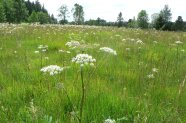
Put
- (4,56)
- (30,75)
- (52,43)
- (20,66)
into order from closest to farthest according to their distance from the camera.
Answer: (30,75)
(20,66)
(4,56)
(52,43)

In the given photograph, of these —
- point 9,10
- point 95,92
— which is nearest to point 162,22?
point 95,92

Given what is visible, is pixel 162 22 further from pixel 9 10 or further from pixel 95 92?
pixel 9 10

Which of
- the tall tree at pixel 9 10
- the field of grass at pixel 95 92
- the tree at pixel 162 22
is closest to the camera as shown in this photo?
the field of grass at pixel 95 92

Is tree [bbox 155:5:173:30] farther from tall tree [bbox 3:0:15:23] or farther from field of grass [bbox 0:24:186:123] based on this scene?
tall tree [bbox 3:0:15:23]

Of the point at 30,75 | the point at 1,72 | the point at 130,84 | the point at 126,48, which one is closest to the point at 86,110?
the point at 130,84

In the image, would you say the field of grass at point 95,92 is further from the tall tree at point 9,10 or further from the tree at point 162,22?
the tall tree at point 9,10

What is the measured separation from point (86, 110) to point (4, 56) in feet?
13.7

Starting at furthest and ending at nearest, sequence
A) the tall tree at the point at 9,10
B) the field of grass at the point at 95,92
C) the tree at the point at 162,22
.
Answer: the tall tree at the point at 9,10, the tree at the point at 162,22, the field of grass at the point at 95,92

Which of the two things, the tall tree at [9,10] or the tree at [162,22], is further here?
the tall tree at [9,10]

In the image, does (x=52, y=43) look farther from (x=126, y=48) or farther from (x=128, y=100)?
(x=128, y=100)

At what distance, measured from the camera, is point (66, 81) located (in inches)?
194

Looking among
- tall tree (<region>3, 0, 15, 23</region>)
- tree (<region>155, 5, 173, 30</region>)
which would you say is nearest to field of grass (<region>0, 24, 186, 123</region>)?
tree (<region>155, 5, 173, 30</region>)

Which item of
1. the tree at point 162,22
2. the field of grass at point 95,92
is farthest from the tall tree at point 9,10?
the field of grass at point 95,92

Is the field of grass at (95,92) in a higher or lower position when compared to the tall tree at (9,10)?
lower
